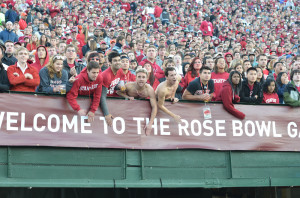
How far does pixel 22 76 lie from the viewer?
7707mm

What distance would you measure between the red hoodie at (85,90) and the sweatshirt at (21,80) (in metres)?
0.63

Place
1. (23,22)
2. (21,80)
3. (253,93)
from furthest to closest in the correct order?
(23,22)
(253,93)
(21,80)

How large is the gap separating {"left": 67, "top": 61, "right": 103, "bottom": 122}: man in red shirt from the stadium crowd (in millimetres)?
16

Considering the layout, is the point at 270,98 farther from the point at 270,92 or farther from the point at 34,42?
the point at 34,42

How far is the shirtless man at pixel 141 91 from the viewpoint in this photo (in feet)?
26.9

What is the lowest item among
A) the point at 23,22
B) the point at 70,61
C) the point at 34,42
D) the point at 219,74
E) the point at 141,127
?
the point at 141,127

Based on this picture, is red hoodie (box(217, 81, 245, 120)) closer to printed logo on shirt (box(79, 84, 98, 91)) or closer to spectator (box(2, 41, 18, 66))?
printed logo on shirt (box(79, 84, 98, 91))

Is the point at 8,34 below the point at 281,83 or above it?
above

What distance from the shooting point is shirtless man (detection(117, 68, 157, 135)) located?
26.9ft

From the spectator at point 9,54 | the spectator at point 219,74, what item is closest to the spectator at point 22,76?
the spectator at point 9,54

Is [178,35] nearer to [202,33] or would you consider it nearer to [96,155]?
[202,33]

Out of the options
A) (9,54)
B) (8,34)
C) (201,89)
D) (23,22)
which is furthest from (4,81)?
(23,22)

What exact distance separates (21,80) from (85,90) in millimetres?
1031

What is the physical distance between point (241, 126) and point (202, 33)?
12.6m
